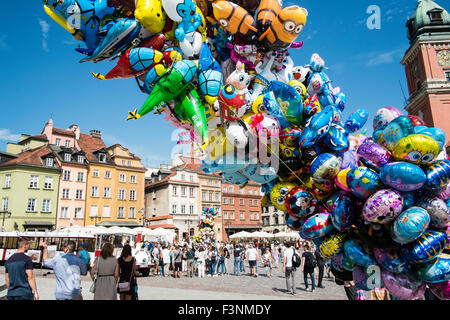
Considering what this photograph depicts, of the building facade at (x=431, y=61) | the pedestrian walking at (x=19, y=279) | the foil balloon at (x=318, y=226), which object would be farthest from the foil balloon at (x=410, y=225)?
the building facade at (x=431, y=61)

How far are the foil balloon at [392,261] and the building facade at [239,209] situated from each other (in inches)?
1868

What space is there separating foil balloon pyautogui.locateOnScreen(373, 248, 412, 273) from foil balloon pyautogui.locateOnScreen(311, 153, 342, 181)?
108 cm

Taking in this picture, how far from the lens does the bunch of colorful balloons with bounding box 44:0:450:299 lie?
378cm

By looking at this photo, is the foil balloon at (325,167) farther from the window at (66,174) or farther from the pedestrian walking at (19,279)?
the window at (66,174)

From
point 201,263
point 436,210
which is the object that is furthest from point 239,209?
point 436,210

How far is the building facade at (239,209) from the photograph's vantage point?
52.9 metres

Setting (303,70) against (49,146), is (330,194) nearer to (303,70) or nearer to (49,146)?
(303,70)

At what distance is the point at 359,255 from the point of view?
3982 millimetres

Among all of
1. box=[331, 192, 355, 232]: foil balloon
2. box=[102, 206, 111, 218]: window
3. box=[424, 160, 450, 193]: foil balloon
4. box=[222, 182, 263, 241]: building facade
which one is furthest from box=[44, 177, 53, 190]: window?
box=[424, 160, 450, 193]: foil balloon

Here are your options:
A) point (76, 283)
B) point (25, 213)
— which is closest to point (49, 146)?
point (25, 213)

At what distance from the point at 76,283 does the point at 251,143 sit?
3872 mm

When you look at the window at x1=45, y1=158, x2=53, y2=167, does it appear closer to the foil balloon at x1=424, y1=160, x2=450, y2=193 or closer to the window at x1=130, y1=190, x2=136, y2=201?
the window at x1=130, y1=190, x2=136, y2=201

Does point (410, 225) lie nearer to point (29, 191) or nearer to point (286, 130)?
point (286, 130)
